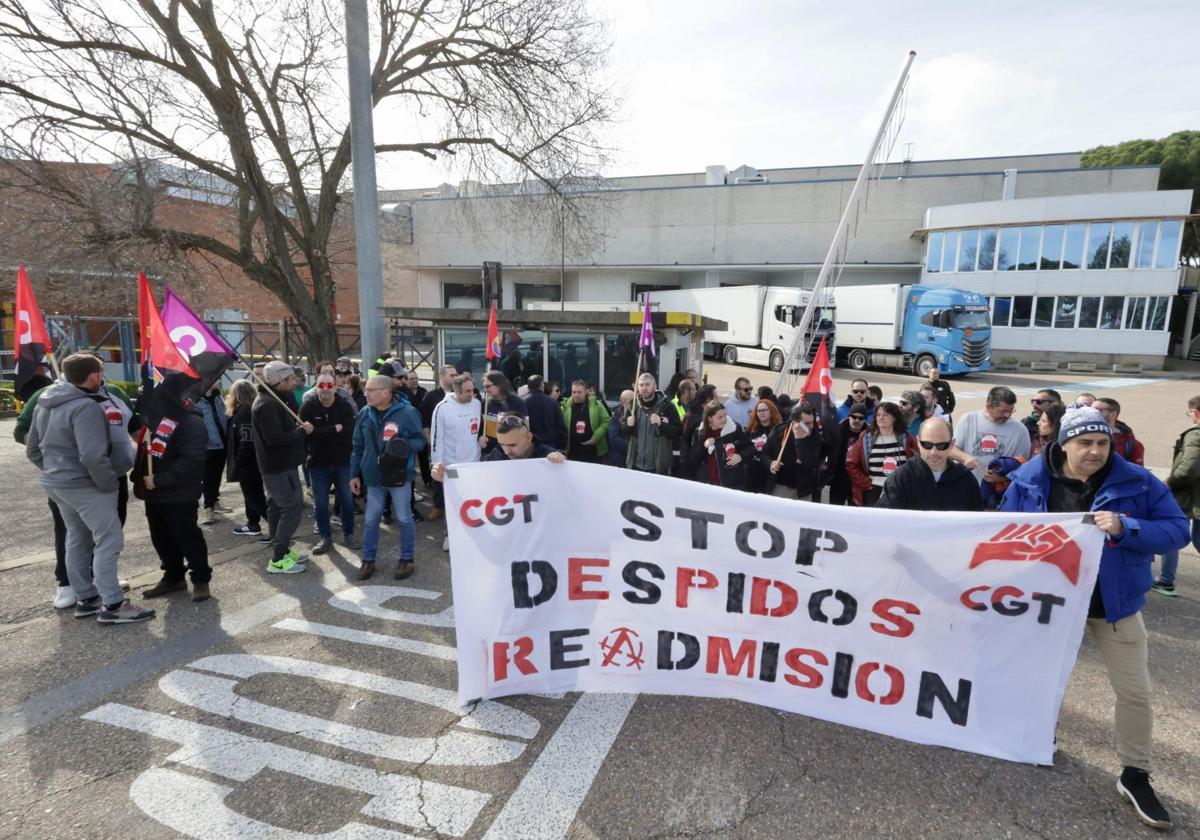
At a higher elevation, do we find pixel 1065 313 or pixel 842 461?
pixel 1065 313

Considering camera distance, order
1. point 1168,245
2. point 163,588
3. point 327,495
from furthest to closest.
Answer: point 1168,245 < point 327,495 < point 163,588

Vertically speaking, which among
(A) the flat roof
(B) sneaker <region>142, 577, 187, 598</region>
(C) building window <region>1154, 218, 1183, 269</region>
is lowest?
(B) sneaker <region>142, 577, 187, 598</region>

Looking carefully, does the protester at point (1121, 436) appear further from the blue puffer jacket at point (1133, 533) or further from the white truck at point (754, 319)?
the white truck at point (754, 319)

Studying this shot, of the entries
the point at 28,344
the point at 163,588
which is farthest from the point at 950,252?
the point at 28,344

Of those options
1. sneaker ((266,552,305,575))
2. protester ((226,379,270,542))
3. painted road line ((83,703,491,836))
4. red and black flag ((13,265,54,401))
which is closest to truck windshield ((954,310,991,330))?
protester ((226,379,270,542))

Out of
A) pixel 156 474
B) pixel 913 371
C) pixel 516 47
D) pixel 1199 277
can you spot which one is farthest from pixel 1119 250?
pixel 156 474

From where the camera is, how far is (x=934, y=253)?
32656 millimetres

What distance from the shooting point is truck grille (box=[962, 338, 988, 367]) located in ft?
81.1

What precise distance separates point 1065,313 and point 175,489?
36.0 metres

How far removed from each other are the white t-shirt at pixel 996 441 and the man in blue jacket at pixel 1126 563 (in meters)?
2.67

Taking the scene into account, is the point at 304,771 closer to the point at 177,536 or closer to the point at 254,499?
the point at 177,536

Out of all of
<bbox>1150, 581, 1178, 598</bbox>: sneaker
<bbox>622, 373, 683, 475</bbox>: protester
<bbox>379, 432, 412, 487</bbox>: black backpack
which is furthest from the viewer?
<bbox>622, 373, 683, 475</bbox>: protester

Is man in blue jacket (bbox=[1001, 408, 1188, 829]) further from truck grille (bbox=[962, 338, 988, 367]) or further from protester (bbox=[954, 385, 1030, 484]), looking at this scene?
truck grille (bbox=[962, 338, 988, 367])

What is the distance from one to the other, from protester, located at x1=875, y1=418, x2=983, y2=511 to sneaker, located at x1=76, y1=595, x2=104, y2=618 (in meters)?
5.88
